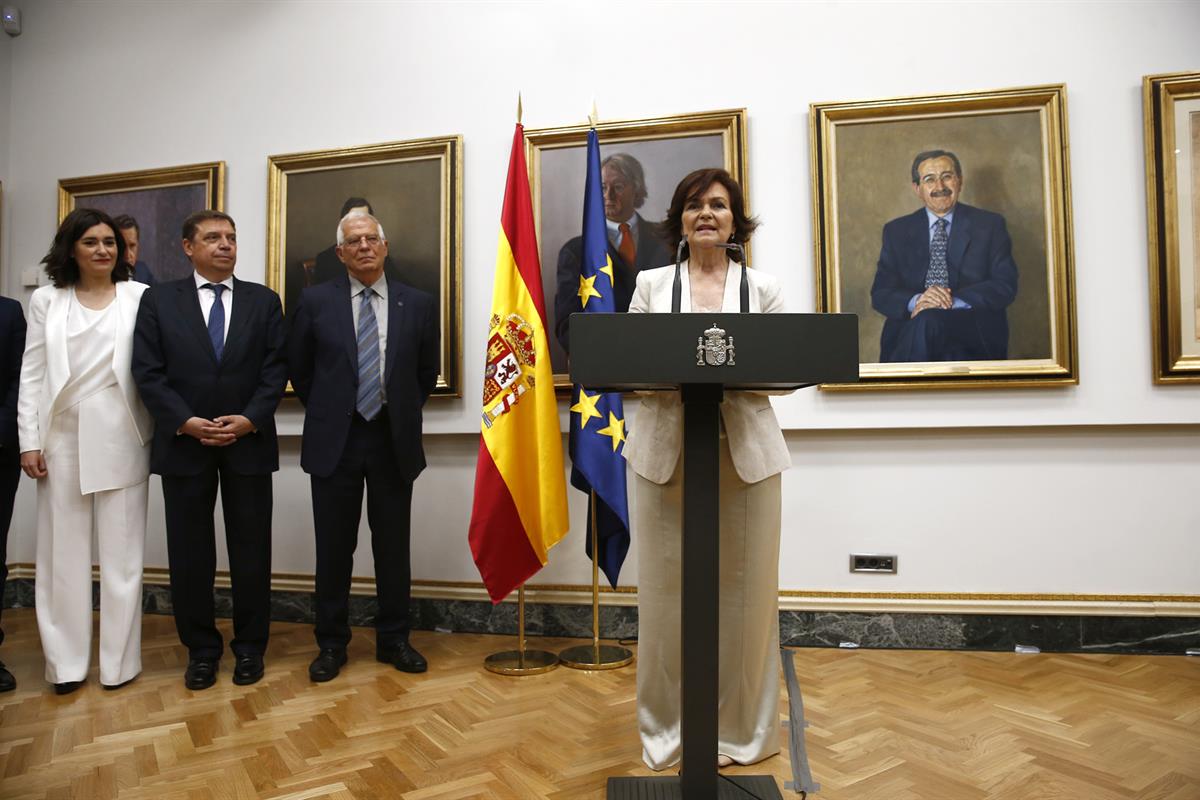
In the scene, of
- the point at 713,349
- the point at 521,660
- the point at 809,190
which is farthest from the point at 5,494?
the point at 809,190

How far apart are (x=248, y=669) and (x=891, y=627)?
2.95 meters

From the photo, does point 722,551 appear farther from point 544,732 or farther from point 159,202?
point 159,202

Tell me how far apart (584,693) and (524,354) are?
4.98ft

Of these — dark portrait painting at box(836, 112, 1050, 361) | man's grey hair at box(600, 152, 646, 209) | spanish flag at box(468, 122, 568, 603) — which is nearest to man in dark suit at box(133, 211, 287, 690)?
spanish flag at box(468, 122, 568, 603)

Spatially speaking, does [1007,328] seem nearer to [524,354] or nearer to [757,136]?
[757,136]

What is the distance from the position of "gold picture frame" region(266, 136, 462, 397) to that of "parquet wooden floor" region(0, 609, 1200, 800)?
170cm

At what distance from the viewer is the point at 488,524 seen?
3527 mm

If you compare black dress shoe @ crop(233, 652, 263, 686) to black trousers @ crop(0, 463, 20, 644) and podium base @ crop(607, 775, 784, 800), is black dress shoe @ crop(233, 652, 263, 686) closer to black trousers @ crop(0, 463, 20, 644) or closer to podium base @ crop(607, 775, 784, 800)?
black trousers @ crop(0, 463, 20, 644)

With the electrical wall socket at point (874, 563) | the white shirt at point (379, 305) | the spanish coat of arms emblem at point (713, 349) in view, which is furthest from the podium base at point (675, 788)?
the white shirt at point (379, 305)

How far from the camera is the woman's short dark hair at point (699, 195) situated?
95.4 inches

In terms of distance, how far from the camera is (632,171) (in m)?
4.02

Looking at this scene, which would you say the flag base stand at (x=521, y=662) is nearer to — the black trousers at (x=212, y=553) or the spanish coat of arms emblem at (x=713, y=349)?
the black trousers at (x=212, y=553)

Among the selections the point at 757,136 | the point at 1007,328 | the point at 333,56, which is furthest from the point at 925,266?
the point at 333,56

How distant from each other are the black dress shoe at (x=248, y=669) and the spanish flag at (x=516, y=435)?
102 cm
